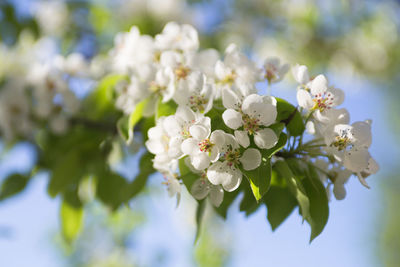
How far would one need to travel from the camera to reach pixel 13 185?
6.11 ft

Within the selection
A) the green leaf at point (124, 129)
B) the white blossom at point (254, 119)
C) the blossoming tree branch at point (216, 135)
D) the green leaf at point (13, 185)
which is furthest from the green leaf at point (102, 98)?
the white blossom at point (254, 119)

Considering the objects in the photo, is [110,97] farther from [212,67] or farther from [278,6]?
[278,6]

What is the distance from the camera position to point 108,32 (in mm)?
3461

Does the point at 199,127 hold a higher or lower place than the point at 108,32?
higher

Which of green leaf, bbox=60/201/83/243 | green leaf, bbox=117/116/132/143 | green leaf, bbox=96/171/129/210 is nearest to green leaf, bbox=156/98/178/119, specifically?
green leaf, bbox=117/116/132/143

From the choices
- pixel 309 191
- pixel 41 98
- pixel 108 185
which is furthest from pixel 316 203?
pixel 41 98

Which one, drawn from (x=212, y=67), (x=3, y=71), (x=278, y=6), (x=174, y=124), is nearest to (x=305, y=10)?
(x=278, y=6)

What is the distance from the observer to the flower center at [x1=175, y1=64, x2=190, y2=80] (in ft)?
3.85

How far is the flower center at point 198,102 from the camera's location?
1.04m

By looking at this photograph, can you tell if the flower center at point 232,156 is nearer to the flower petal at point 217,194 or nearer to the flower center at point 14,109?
the flower petal at point 217,194

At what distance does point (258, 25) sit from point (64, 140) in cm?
372

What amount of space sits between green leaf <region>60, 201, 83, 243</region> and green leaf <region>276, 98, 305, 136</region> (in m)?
1.09

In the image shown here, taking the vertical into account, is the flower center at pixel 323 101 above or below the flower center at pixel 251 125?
above

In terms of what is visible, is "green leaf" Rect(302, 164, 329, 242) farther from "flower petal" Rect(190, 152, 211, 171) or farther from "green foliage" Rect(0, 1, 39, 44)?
"green foliage" Rect(0, 1, 39, 44)
